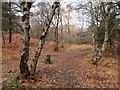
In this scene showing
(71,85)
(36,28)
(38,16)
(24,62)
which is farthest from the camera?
(36,28)

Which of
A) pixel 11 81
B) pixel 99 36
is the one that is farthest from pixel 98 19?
pixel 11 81

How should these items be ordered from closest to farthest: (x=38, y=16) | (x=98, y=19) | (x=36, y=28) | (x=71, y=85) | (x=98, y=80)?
(x=71, y=85) < (x=98, y=80) < (x=98, y=19) < (x=38, y=16) < (x=36, y=28)

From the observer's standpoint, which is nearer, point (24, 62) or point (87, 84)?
point (24, 62)

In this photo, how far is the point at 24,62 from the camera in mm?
5129

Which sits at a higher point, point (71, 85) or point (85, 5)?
point (85, 5)

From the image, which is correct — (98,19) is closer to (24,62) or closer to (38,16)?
(24,62)

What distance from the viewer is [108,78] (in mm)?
6531

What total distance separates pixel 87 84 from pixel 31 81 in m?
2.79

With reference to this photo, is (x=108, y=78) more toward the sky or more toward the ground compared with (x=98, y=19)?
more toward the ground

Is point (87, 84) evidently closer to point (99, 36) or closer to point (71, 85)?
point (71, 85)

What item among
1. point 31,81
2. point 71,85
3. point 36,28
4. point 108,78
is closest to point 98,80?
point 108,78

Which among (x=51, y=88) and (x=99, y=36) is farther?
(x=99, y=36)

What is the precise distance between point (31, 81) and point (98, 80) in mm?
3635

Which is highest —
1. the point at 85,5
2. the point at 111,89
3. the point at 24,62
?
the point at 85,5
